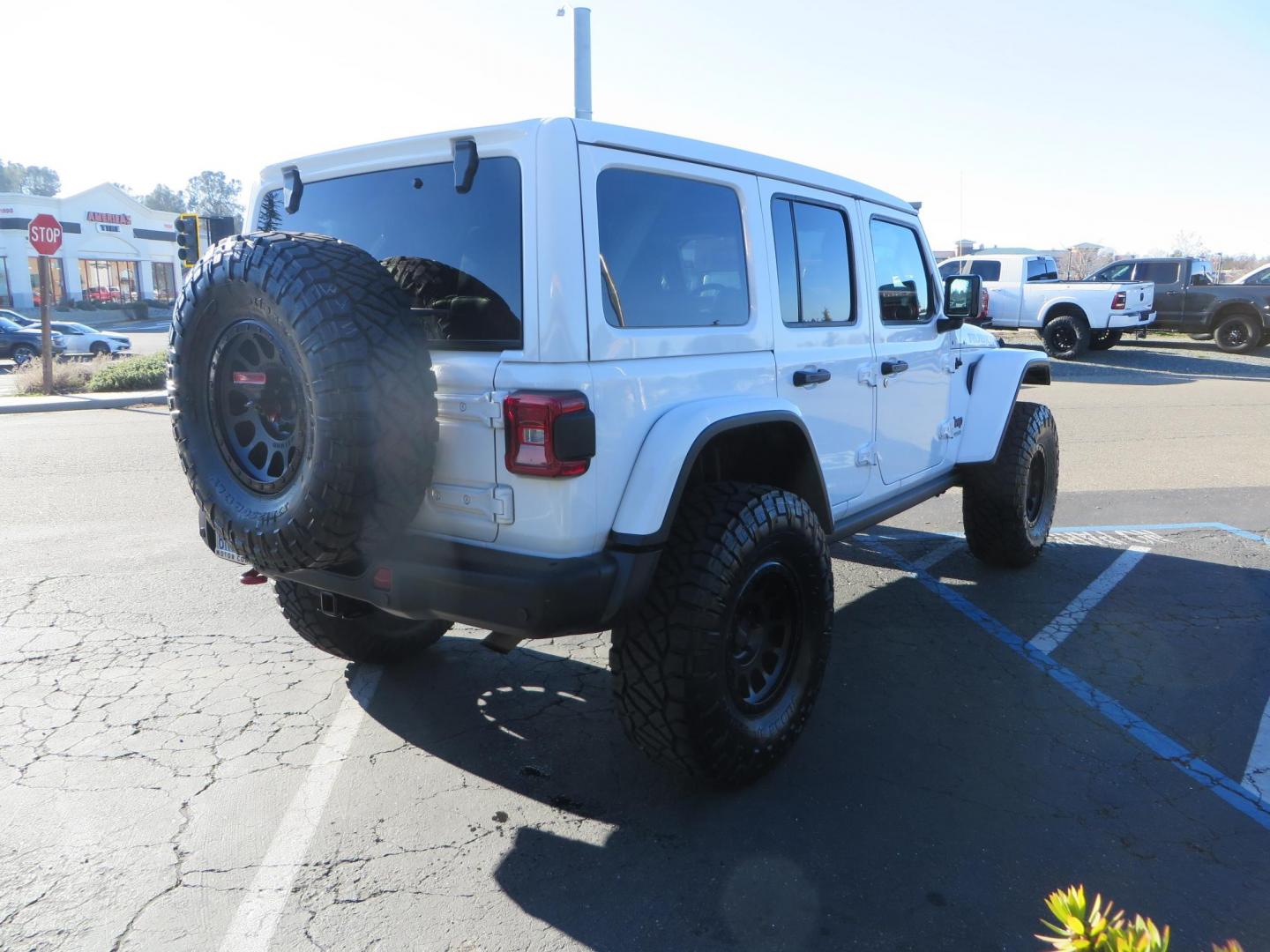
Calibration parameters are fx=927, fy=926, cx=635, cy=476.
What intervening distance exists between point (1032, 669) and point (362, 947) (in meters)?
3.08

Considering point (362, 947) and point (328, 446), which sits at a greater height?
point (328, 446)

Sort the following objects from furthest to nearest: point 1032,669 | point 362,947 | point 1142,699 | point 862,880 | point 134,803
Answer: point 1032,669
point 1142,699
point 134,803
point 862,880
point 362,947

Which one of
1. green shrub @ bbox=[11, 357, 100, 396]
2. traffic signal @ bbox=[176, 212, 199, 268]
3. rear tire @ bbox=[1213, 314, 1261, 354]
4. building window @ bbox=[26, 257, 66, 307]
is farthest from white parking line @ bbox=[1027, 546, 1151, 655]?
building window @ bbox=[26, 257, 66, 307]

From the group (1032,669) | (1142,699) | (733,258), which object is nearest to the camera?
(733,258)

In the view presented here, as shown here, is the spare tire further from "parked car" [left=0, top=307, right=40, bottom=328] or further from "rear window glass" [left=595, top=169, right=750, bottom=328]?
"parked car" [left=0, top=307, right=40, bottom=328]

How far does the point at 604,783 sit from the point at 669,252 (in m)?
1.85

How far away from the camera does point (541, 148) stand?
2717 millimetres

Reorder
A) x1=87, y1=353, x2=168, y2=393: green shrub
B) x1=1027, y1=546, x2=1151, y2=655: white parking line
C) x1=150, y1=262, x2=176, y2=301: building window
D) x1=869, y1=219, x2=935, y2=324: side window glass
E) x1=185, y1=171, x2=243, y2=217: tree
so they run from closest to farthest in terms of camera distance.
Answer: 1. x1=869, y1=219, x2=935, y2=324: side window glass
2. x1=1027, y1=546, x2=1151, y2=655: white parking line
3. x1=87, y1=353, x2=168, y2=393: green shrub
4. x1=150, y1=262, x2=176, y2=301: building window
5. x1=185, y1=171, x2=243, y2=217: tree

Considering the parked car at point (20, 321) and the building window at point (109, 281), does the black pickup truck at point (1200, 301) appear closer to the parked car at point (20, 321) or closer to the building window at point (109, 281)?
the parked car at point (20, 321)

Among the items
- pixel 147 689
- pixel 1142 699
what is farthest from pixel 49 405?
pixel 1142 699

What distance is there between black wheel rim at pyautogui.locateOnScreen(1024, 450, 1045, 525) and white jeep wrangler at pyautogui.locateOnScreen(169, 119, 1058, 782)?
2.66 meters

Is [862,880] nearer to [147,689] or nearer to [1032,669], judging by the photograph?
[1032,669]

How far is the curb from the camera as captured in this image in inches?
563

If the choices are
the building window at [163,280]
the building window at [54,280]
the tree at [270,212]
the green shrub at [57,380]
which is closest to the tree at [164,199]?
the building window at [163,280]
